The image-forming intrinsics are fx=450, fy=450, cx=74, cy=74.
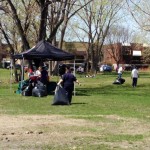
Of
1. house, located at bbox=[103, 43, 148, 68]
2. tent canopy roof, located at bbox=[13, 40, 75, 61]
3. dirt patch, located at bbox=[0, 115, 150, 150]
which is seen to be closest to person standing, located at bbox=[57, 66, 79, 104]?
dirt patch, located at bbox=[0, 115, 150, 150]

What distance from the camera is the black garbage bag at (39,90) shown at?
22281 mm

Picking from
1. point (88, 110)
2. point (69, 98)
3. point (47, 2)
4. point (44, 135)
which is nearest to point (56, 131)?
point (44, 135)

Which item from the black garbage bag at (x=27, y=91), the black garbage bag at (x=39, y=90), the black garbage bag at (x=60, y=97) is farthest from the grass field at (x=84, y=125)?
the black garbage bag at (x=27, y=91)

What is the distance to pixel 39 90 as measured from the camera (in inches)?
877

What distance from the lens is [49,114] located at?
1466 centimetres

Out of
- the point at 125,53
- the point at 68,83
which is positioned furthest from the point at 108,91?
the point at 125,53

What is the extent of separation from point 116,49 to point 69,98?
9225 centimetres

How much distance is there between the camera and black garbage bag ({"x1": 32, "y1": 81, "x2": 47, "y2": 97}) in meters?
22.3

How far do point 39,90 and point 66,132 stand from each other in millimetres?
11505

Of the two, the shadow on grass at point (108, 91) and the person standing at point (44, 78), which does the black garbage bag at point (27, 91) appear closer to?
the person standing at point (44, 78)

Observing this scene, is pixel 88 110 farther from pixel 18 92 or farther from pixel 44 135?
pixel 18 92

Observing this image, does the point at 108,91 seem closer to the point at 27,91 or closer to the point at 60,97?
the point at 27,91

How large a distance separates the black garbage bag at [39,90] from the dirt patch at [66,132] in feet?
26.8

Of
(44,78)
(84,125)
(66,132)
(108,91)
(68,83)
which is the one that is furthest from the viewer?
(108,91)
